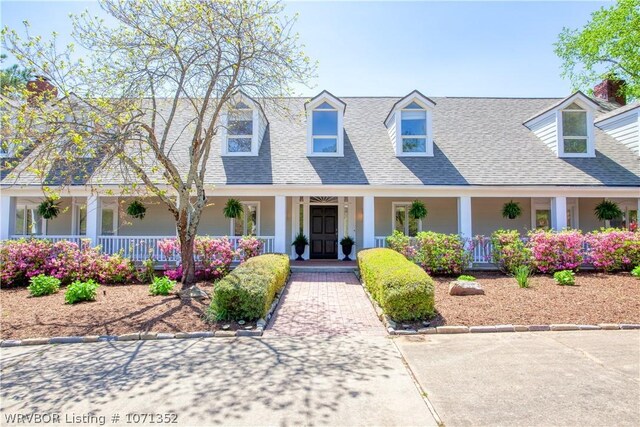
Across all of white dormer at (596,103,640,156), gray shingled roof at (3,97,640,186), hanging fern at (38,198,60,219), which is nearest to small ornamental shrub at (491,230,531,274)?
gray shingled roof at (3,97,640,186)

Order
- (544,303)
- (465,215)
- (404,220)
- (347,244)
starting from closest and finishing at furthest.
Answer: (544,303) < (465,215) < (347,244) < (404,220)

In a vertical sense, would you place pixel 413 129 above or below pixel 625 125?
below

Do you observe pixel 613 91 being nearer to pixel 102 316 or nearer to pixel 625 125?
pixel 625 125

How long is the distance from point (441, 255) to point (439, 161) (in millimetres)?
4014

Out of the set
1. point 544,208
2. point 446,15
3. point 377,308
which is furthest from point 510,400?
point 544,208

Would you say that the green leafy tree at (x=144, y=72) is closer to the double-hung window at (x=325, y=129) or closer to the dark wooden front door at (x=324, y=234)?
the double-hung window at (x=325, y=129)

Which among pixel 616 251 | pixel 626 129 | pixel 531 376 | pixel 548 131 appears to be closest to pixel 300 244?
pixel 531 376

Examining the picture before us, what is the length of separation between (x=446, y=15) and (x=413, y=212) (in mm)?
6362

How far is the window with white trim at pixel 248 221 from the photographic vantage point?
1345cm

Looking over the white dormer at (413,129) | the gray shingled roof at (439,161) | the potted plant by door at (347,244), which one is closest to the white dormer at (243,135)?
the gray shingled roof at (439,161)

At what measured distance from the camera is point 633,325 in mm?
5855

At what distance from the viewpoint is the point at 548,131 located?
43.4ft

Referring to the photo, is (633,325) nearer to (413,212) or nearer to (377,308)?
(377,308)

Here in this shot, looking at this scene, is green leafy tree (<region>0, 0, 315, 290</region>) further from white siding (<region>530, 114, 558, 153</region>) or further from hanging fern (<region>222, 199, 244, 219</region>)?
white siding (<region>530, 114, 558, 153</region>)
